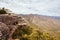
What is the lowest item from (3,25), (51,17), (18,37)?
(51,17)

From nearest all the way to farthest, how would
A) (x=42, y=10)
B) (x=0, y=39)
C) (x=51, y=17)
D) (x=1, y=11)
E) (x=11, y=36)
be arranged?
(x=0, y=39)
(x=11, y=36)
(x=1, y=11)
(x=51, y=17)
(x=42, y=10)

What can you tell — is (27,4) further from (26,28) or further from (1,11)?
(26,28)

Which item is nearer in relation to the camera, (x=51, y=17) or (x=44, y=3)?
(x=51, y=17)

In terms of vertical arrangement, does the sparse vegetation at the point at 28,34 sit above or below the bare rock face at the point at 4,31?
below

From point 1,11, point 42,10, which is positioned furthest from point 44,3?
point 1,11

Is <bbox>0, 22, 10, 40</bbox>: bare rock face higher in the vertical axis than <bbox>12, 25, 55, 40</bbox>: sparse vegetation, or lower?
higher

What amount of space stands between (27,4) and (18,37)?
822 cm

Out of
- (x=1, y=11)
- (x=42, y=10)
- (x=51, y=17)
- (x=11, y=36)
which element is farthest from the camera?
(x=42, y=10)

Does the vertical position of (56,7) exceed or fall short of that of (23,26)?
it falls short

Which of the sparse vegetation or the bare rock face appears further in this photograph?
the sparse vegetation

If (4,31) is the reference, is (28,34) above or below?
below

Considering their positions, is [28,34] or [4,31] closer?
[4,31]

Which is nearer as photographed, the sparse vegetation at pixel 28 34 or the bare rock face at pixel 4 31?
the bare rock face at pixel 4 31

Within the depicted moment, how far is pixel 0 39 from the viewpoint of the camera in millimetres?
8039
